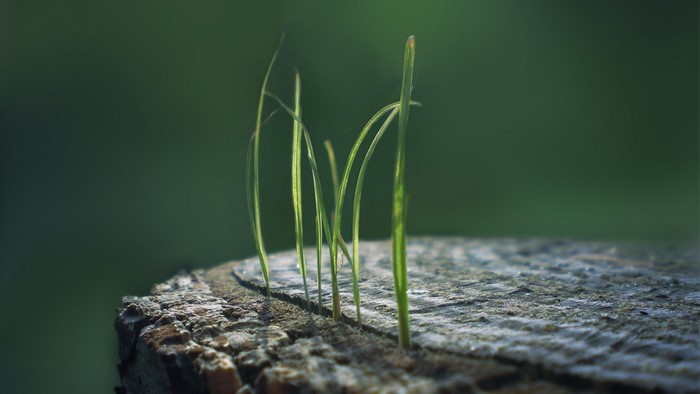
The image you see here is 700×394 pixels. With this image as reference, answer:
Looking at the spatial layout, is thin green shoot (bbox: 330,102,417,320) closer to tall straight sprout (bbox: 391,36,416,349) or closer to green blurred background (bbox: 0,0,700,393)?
tall straight sprout (bbox: 391,36,416,349)

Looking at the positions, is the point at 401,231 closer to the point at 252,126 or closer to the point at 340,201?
the point at 340,201

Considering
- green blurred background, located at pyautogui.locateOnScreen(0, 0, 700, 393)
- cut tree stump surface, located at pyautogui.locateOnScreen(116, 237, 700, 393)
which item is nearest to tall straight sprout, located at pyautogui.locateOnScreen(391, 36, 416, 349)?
cut tree stump surface, located at pyautogui.locateOnScreen(116, 237, 700, 393)

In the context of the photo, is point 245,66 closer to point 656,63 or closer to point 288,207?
point 288,207

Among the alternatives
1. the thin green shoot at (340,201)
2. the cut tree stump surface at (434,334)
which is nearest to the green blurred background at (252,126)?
the cut tree stump surface at (434,334)

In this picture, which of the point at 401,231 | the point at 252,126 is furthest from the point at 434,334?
the point at 252,126

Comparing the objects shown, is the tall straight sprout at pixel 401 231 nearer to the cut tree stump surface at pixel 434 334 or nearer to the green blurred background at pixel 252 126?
the cut tree stump surface at pixel 434 334
